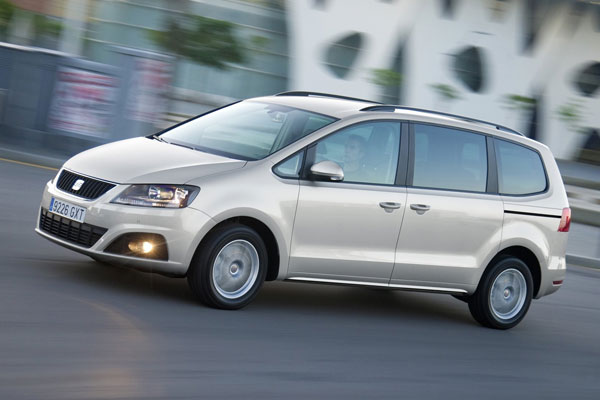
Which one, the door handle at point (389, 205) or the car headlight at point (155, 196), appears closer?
the car headlight at point (155, 196)

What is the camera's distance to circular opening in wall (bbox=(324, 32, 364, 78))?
49.4 meters

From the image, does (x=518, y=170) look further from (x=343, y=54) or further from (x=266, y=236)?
(x=343, y=54)

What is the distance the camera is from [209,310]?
7.50 m

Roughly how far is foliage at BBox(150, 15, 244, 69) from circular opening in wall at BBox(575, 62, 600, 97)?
96.6 feet

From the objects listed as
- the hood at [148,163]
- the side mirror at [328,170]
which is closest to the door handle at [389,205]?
the side mirror at [328,170]

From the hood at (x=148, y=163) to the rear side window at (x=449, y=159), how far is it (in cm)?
163

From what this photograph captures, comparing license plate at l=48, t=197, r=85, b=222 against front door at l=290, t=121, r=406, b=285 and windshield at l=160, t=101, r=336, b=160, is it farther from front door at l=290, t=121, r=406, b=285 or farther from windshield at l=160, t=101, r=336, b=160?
front door at l=290, t=121, r=406, b=285

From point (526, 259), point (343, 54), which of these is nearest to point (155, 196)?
point (526, 259)

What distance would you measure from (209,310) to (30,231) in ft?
10.1

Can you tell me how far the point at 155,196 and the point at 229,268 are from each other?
0.75 metres

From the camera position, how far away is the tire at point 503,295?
29.1 feet

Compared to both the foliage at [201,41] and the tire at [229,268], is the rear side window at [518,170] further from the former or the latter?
the foliage at [201,41]

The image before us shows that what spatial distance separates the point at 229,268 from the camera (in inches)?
294

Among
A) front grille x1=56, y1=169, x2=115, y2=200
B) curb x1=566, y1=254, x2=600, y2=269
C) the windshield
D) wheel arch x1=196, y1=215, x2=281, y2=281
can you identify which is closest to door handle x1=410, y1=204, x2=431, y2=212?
the windshield
